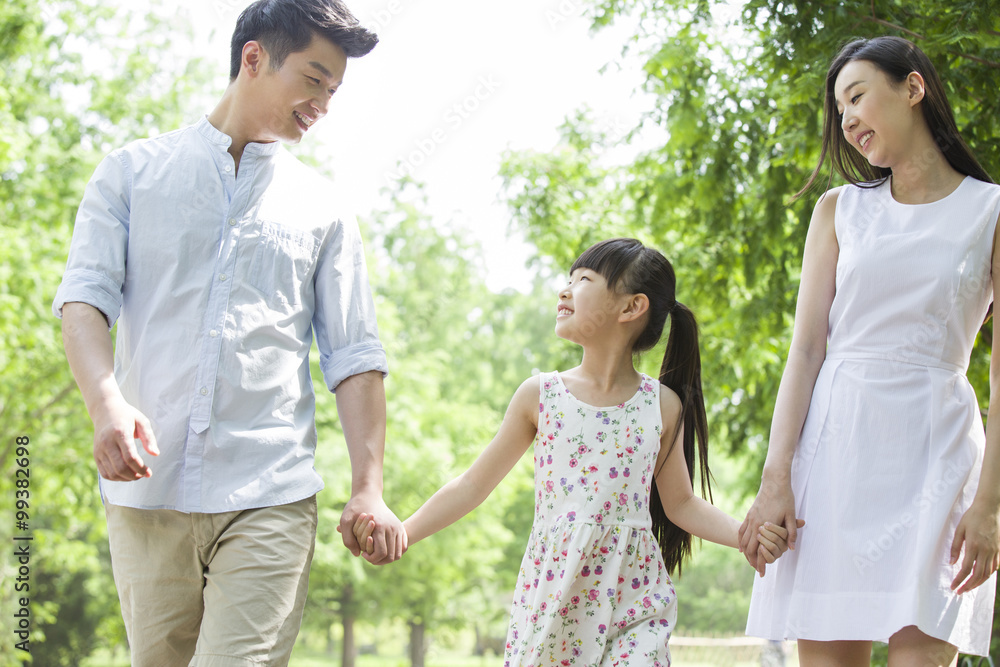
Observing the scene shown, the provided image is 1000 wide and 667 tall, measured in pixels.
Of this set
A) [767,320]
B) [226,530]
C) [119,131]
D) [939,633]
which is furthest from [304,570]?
[119,131]

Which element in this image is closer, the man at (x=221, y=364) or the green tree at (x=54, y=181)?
the man at (x=221, y=364)

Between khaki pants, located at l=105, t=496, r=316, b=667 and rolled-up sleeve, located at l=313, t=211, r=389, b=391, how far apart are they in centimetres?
45

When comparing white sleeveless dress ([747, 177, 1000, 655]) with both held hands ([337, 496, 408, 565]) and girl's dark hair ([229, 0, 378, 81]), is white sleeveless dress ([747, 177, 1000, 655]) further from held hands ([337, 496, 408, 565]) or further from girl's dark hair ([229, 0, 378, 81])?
girl's dark hair ([229, 0, 378, 81])

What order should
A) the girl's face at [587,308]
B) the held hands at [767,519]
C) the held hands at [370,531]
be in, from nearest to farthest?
the held hands at [767,519] < the held hands at [370,531] < the girl's face at [587,308]

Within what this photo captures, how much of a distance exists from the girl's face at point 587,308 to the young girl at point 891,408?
56 cm

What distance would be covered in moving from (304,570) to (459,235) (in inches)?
800

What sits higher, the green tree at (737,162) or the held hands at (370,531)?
the green tree at (737,162)

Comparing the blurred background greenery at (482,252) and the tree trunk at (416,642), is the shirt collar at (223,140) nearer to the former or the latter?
the blurred background greenery at (482,252)

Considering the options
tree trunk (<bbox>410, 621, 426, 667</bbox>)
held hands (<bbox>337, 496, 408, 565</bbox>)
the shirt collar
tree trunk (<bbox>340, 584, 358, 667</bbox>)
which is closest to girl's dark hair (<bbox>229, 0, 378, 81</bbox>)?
the shirt collar

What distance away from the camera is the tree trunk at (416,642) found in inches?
852

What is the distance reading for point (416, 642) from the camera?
2209 cm

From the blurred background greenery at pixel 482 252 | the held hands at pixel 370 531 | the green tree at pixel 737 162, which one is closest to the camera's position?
the held hands at pixel 370 531

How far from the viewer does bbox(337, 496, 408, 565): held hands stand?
8.04 feet

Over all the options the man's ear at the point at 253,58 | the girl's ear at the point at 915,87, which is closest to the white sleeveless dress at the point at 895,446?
the girl's ear at the point at 915,87
